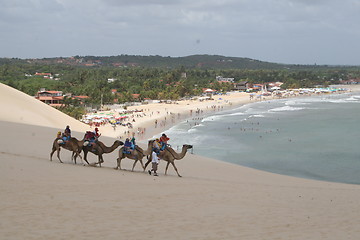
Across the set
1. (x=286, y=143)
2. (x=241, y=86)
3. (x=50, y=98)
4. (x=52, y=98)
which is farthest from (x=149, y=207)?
(x=241, y=86)

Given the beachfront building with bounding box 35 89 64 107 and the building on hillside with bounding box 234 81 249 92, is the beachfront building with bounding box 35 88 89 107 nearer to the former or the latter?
the beachfront building with bounding box 35 89 64 107

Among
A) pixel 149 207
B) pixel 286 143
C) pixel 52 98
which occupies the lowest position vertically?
pixel 286 143

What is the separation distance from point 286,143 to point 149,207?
29841mm

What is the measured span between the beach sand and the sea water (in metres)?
11.3

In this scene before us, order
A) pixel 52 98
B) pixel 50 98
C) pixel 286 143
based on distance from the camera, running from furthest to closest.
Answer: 1. pixel 52 98
2. pixel 50 98
3. pixel 286 143

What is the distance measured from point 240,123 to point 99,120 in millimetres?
17737

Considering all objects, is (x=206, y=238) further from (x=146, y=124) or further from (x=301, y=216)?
(x=146, y=124)

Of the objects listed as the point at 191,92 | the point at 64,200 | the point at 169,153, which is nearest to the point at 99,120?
the point at 169,153

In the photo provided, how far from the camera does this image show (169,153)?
15.5m

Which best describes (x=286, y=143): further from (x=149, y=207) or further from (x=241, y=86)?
(x=241, y=86)

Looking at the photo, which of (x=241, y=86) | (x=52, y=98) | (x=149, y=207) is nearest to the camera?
(x=149, y=207)

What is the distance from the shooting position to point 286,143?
38.1 meters

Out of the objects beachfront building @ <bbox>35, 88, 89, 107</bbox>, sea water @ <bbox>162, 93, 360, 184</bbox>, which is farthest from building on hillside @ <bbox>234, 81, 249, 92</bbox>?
sea water @ <bbox>162, 93, 360, 184</bbox>

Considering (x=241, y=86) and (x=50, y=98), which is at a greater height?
(x=241, y=86)
